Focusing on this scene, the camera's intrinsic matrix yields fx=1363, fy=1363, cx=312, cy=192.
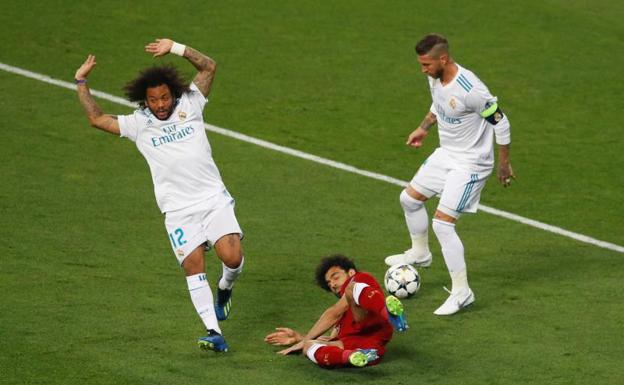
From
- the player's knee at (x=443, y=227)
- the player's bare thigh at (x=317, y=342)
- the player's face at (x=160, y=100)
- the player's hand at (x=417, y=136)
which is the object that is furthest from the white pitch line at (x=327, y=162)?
the player's face at (x=160, y=100)

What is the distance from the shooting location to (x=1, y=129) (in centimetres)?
1620

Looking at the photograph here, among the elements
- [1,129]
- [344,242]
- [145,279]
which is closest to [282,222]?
[344,242]

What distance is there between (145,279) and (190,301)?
68 centimetres

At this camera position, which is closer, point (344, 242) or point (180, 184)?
point (180, 184)

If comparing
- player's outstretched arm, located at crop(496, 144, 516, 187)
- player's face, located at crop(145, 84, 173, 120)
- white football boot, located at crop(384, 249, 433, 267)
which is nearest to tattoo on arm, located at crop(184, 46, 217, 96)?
player's face, located at crop(145, 84, 173, 120)

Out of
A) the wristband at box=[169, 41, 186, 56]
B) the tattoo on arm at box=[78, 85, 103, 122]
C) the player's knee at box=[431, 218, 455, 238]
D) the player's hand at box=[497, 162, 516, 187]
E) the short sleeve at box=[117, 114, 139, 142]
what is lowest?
the player's knee at box=[431, 218, 455, 238]

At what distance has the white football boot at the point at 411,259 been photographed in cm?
1278

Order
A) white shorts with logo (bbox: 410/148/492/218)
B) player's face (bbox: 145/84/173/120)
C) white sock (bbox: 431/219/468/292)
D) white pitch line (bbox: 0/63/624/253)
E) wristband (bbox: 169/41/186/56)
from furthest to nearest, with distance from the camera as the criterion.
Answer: white pitch line (bbox: 0/63/624/253)
white shorts with logo (bbox: 410/148/492/218)
white sock (bbox: 431/219/468/292)
wristband (bbox: 169/41/186/56)
player's face (bbox: 145/84/173/120)

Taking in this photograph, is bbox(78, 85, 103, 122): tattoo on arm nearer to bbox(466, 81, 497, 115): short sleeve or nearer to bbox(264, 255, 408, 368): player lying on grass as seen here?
bbox(264, 255, 408, 368): player lying on grass

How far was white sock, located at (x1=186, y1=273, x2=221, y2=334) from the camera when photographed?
10.8 metres

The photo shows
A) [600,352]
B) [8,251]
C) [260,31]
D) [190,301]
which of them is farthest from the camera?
[260,31]

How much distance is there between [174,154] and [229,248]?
880mm

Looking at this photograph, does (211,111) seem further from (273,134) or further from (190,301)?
(190,301)

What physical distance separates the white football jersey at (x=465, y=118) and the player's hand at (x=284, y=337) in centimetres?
230
